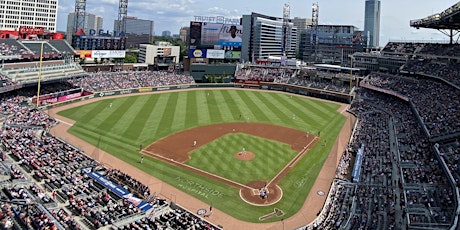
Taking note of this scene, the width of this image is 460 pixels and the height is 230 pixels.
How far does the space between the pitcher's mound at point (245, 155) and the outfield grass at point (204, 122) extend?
241 cm

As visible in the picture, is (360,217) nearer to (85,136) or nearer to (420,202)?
(420,202)

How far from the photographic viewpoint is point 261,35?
136 meters

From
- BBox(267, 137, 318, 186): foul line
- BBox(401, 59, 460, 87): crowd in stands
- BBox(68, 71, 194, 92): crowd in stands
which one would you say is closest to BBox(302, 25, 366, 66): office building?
BBox(401, 59, 460, 87): crowd in stands

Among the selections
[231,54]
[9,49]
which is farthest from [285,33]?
[9,49]

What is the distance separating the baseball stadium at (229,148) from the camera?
24031 mm

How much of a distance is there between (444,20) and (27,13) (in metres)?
137

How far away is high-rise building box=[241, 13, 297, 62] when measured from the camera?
13512cm

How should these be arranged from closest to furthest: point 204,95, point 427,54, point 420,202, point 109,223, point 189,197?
point 109,223, point 420,202, point 189,197, point 427,54, point 204,95

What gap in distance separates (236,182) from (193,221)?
8.27 meters

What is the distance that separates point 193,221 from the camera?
2338cm

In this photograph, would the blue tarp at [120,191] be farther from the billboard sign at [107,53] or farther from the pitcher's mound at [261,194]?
the billboard sign at [107,53]

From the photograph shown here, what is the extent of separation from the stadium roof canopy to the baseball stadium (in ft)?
1.22

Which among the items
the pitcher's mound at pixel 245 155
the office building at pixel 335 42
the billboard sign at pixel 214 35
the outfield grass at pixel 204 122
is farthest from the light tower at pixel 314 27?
the pitcher's mound at pixel 245 155

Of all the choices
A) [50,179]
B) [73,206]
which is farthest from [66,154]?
[73,206]
